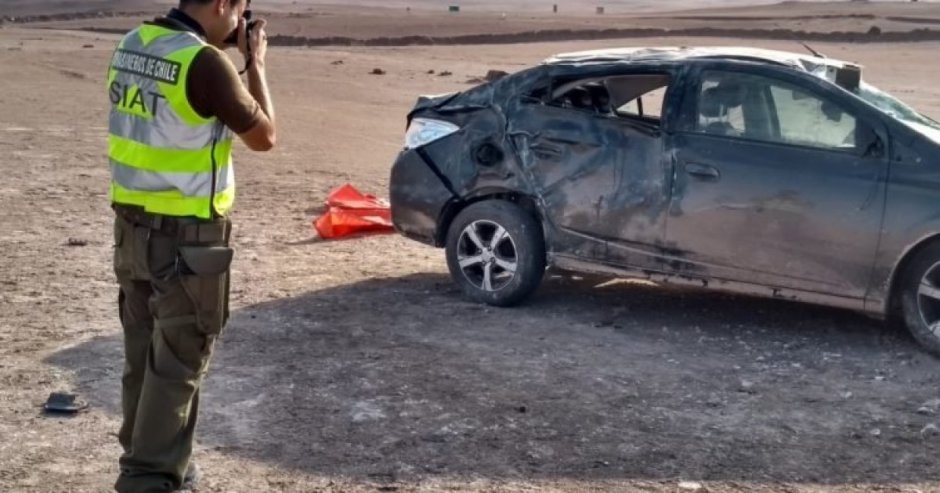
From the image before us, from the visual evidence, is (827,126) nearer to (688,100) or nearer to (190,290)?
(688,100)

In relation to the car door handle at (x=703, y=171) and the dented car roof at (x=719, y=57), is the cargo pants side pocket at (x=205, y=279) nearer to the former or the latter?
the car door handle at (x=703, y=171)

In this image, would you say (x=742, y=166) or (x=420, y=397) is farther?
(x=742, y=166)

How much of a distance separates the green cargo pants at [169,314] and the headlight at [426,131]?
403 centimetres

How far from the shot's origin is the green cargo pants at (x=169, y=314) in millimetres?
5117

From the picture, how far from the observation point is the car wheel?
28.9ft

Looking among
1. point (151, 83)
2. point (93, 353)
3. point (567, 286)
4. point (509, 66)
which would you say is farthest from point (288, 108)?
point (151, 83)

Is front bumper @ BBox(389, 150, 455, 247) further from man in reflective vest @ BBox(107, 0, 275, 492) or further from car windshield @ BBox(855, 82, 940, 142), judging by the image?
man in reflective vest @ BBox(107, 0, 275, 492)

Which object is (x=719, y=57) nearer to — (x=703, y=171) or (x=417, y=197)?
(x=703, y=171)

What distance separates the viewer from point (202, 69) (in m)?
4.92

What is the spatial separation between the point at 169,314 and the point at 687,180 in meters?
3.99

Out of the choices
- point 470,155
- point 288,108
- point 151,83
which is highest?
point 151,83

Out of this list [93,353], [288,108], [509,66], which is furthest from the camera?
[509,66]

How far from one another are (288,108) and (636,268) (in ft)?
44.3

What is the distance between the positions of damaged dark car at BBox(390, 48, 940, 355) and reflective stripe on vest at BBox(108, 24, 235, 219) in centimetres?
377
